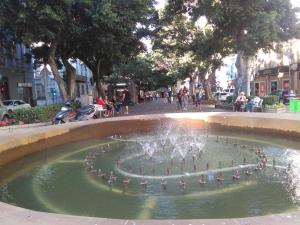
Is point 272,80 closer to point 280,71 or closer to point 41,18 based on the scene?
point 280,71

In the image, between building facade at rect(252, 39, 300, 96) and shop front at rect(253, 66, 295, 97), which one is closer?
building facade at rect(252, 39, 300, 96)

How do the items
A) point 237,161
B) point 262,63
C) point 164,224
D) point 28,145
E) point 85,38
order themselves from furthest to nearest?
point 262,63, point 85,38, point 28,145, point 237,161, point 164,224

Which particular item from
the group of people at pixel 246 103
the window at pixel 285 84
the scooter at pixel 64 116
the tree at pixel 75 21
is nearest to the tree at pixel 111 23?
the tree at pixel 75 21

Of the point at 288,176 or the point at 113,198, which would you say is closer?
the point at 113,198

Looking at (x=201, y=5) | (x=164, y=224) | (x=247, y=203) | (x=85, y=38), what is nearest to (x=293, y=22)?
(x=201, y=5)

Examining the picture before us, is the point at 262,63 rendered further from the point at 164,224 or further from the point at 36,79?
the point at 164,224

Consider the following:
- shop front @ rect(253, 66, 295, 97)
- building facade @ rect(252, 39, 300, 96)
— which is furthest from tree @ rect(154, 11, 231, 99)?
shop front @ rect(253, 66, 295, 97)

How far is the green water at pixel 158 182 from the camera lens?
6.13m

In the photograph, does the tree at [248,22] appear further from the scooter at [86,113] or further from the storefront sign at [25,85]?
the storefront sign at [25,85]

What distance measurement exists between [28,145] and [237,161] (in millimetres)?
5403

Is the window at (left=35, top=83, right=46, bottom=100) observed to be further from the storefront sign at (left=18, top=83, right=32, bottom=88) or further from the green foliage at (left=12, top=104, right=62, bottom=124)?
the green foliage at (left=12, top=104, right=62, bottom=124)

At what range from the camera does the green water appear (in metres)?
6.13

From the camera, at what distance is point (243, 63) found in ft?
91.0

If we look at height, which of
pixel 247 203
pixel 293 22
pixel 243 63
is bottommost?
pixel 247 203
